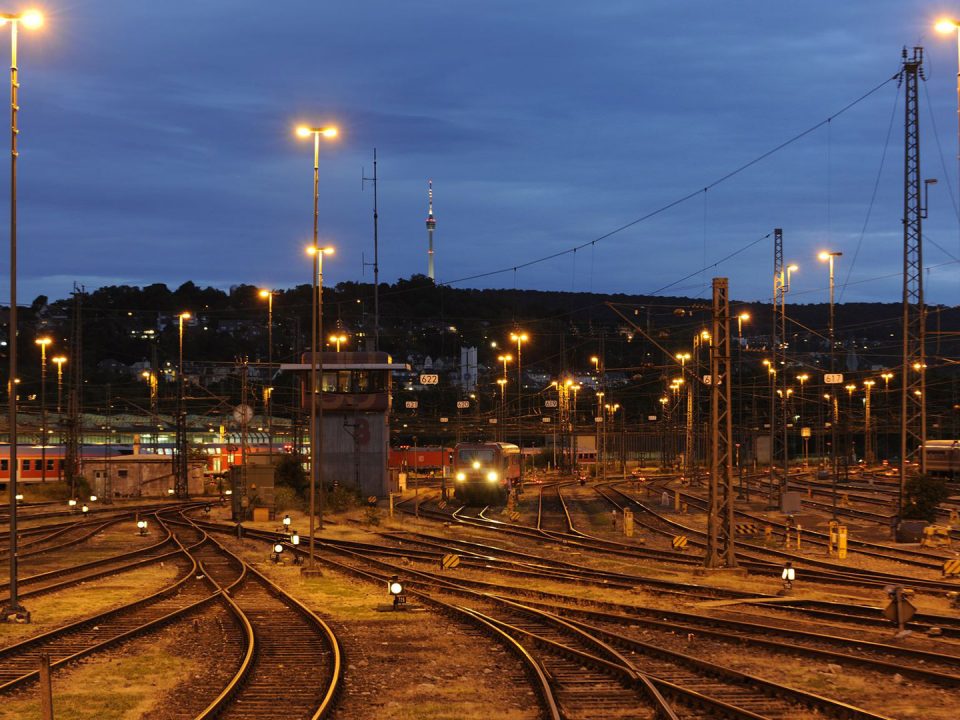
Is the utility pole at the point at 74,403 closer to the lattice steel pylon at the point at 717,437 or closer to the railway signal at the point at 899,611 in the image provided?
the lattice steel pylon at the point at 717,437

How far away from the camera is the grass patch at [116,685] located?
1362 cm

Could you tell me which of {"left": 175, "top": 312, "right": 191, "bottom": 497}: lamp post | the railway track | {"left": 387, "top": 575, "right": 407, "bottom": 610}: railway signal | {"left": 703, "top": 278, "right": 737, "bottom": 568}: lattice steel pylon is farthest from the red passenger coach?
the railway track

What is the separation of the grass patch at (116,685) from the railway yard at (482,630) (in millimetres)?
63

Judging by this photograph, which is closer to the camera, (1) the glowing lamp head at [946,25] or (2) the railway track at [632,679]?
(2) the railway track at [632,679]

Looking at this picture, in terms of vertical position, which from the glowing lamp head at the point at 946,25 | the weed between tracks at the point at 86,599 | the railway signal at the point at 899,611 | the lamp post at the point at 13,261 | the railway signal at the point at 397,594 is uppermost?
the glowing lamp head at the point at 946,25

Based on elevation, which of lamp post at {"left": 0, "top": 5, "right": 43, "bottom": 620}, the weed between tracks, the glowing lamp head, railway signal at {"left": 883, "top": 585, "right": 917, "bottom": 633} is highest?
the glowing lamp head

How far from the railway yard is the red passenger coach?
1762cm

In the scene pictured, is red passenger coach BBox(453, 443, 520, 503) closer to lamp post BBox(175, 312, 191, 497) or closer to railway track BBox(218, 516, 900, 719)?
lamp post BBox(175, 312, 191, 497)

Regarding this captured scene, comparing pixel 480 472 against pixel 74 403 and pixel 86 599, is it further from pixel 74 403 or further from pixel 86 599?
pixel 86 599

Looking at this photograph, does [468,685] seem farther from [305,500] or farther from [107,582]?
[305,500]

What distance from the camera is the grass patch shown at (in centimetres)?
1362

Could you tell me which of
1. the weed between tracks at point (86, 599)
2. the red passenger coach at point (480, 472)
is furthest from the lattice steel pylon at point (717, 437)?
the red passenger coach at point (480, 472)

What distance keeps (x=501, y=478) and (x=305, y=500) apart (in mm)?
10739

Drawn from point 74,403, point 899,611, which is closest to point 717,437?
point 899,611
